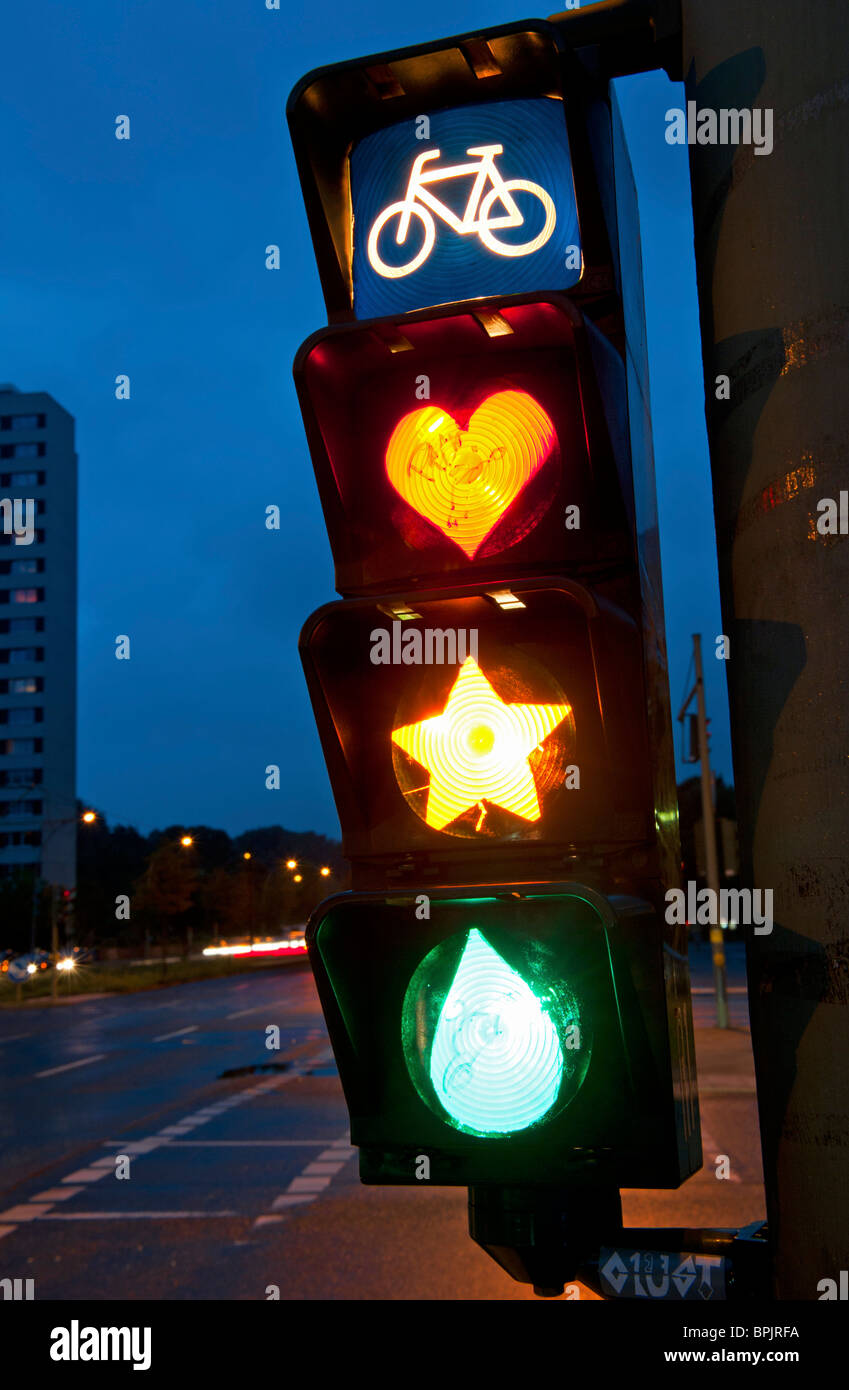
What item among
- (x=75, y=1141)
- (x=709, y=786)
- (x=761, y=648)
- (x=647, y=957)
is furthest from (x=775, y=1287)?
(x=709, y=786)

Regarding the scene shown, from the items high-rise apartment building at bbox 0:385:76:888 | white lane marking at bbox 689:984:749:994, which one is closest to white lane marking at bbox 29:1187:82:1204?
white lane marking at bbox 689:984:749:994

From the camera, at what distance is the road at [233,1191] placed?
746 centimetres

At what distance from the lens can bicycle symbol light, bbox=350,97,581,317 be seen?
1.68 m

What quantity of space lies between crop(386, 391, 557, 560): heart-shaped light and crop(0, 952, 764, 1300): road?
2.88 m

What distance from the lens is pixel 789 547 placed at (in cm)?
155

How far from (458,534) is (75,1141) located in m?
12.6

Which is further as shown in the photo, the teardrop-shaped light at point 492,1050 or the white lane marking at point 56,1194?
the white lane marking at point 56,1194

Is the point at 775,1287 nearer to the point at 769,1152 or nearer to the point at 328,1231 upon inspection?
the point at 769,1152

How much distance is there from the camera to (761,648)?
157 centimetres

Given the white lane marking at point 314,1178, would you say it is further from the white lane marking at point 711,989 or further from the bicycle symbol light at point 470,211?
the white lane marking at point 711,989
